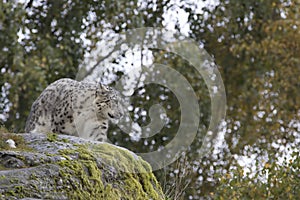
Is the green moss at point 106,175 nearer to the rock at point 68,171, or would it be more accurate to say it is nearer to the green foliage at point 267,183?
the rock at point 68,171

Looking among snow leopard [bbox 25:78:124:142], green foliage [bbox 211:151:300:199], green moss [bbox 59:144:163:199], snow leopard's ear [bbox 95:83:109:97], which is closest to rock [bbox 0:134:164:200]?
green moss [bbox 59:144:163:199]

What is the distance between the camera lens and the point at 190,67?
15031 mm

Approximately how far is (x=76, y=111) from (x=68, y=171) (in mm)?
2649

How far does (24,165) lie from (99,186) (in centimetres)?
60

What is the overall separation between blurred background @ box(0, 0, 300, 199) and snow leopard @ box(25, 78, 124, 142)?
13.4ft

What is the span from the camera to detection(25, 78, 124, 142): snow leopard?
7348mm

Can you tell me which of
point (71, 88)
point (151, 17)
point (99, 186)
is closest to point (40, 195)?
point (99, 186)

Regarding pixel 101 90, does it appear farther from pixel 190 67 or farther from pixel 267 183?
pixel 190 67

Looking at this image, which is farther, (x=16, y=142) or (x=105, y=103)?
(x=105, y=103)

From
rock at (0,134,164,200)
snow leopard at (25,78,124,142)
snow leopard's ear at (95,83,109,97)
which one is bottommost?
rock at (0,134,164,200)

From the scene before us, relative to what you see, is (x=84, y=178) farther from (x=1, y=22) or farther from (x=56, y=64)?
(x=56, y=64)

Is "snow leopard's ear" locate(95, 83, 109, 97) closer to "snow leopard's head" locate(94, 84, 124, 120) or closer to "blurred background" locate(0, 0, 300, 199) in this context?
"snow leopard's head" locate(94, 84, 124, 120)

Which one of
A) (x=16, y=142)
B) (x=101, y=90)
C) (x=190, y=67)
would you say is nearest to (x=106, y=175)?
(x=16, y=142)

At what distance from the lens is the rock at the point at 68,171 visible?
4.47m
